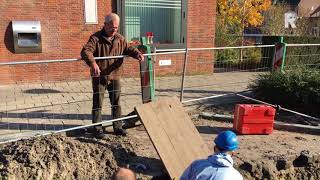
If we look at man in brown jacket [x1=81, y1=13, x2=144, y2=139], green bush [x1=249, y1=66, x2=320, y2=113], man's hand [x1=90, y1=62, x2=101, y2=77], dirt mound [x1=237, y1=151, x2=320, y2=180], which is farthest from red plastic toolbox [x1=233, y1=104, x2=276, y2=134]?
man's hand [x1=90, y1=62, x2=101, y2=77]

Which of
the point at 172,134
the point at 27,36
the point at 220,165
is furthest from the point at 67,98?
the point at 220,165

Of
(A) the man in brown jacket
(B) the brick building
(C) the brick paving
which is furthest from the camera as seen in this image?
(B) the brick building

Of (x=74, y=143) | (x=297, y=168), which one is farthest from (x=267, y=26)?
(x=74, y=143)

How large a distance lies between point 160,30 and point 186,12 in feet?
3.33

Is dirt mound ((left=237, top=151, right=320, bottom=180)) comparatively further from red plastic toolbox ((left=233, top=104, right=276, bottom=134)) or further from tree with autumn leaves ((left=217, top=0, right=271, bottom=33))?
tree with autumn leaves ((left=217, top=0, right=271, bottom=33))

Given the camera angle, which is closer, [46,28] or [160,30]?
[46,28]

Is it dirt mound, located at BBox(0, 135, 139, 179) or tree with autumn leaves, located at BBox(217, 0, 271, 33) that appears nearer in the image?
dirt mound, located at BBox(0, 135, 139, 179)

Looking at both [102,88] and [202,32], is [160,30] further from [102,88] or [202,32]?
[102,88]

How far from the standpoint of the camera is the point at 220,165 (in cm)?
323

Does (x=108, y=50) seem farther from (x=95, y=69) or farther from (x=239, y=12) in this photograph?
(x=239, y=12)

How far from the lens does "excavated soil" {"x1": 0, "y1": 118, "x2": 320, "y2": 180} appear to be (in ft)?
16.2

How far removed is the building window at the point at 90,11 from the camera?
37.9 feet

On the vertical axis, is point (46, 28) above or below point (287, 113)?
above

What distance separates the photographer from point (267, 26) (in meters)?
21.9
